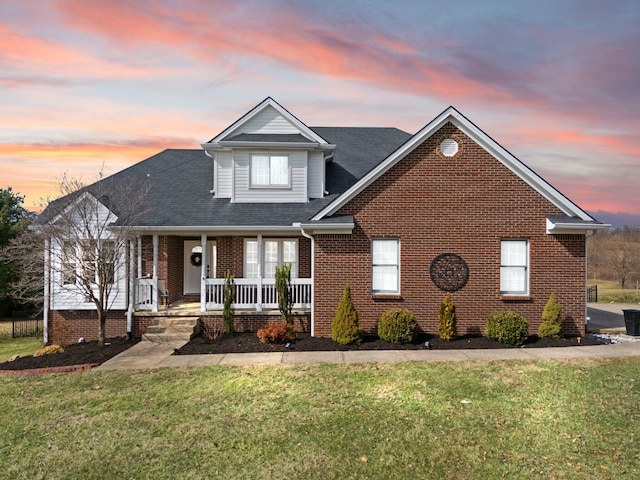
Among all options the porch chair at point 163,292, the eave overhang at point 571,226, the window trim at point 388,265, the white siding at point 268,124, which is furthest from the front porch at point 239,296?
the eave overhang at point 571,226

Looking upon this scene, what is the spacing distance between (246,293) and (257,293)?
52cm

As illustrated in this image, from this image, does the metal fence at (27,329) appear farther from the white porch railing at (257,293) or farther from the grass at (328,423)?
the grass at (328,423)

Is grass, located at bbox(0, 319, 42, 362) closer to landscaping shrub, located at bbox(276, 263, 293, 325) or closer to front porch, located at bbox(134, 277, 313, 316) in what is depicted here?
front porch, located at bbox(134, 277, 313, 316)

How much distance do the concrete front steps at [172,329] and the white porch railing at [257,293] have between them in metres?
0.93

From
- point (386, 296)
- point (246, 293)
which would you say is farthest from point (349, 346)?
point (246, 293)

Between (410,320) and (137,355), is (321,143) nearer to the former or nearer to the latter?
(410,320)

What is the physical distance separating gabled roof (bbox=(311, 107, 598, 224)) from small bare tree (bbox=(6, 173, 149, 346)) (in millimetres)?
6546

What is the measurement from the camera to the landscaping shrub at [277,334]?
1291cm

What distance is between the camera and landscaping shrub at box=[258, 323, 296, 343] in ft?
42.3

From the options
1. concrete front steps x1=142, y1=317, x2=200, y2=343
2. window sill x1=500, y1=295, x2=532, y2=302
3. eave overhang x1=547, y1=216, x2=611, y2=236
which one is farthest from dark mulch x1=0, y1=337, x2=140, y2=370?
eave overhang x1=547, y1=216, x2=611, y2=236

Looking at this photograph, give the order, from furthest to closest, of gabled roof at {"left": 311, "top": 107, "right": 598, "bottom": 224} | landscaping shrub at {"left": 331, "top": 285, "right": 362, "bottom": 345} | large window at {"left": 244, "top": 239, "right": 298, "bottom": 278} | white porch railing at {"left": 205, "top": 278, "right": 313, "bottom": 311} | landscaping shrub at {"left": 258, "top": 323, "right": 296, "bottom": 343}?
large window at {"left": 244, "top": 239, "right": 298, "bottom": 278}
white porch railing at {"left": 205, "top": 278, "right": 313, "bottom": 311}
gabled roof at {"left": 311, "top": 107, "right": 598, "bottom": 224}
landscaping shrub at {"left": 258, "top": 323, "right": 296, "bottom": 343}
landscaping shrub at {"left": 331, "top": 285, "right": 362, "bottom": 345}

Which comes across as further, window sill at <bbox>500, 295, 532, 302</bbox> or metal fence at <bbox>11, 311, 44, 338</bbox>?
metal fence at <bbox>11, 311, 44, 338</bbox>

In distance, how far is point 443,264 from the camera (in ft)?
44.7

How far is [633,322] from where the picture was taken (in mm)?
14539
